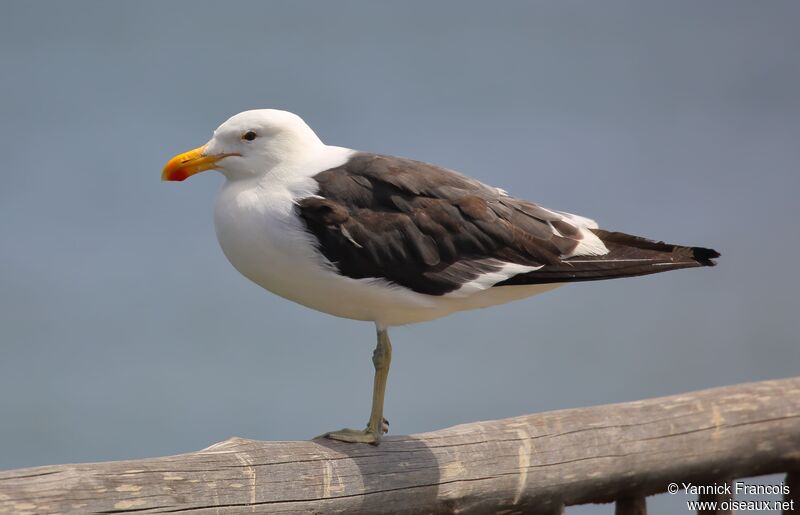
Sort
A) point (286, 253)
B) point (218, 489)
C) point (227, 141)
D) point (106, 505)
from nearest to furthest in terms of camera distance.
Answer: point (106, 505) → point (218, 489) → point (286, 253) → point (227, 141)

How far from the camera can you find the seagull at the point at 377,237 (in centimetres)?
316

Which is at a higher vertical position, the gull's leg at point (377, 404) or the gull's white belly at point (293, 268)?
the gull's white belly at point (293, 268)

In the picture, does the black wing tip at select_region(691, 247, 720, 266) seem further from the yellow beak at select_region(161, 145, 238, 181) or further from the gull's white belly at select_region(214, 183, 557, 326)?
the yellow beak at select_region(161, 145, 238, 181)

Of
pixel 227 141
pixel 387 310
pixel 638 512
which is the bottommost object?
pixel 638 512

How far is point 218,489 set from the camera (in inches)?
109

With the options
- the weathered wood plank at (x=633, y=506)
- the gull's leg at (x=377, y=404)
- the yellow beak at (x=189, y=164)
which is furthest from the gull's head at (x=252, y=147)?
the weathered wood plank at (x=633, y=506)

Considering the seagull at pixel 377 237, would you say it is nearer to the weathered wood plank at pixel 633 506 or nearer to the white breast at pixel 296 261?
the white breast at pixel 296 261

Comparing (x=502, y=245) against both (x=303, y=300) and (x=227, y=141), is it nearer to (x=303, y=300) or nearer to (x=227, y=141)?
(x=303, y=300)

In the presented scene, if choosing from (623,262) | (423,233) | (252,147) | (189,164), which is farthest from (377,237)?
(623,262)

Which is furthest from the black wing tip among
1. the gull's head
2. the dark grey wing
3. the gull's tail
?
the gull's head

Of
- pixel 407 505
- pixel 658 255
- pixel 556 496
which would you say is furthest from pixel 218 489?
pixel 658 255

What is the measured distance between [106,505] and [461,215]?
1.30 metres

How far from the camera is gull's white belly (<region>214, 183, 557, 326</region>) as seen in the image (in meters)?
3.14

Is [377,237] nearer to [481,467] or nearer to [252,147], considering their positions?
[252,147]
